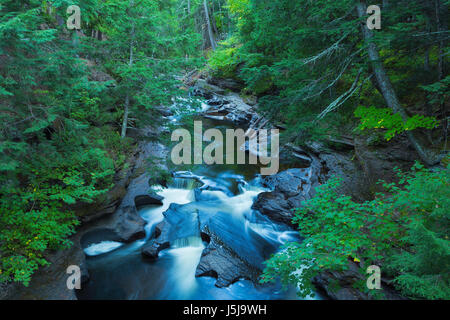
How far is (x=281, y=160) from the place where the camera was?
10.4 m

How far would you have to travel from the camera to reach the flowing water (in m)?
5.38

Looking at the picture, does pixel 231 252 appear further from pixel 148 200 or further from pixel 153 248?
pixel 148 200

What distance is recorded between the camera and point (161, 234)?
7008mm

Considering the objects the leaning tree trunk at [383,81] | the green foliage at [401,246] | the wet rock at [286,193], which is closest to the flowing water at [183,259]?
the wet rock at [286,193]

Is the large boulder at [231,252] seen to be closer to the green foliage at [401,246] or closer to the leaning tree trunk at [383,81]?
the green foliage at [401,246]

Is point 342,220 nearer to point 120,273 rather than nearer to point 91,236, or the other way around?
point 120,273

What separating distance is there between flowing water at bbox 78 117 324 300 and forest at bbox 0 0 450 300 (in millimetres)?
69

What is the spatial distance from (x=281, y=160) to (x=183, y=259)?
20.5 feet

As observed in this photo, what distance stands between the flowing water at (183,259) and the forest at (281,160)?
69mm

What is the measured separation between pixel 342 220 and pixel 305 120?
10.0ft

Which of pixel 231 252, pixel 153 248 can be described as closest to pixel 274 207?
pixel 231 252

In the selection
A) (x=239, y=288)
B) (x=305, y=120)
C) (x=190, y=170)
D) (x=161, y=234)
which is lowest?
(x=239, y=288)
